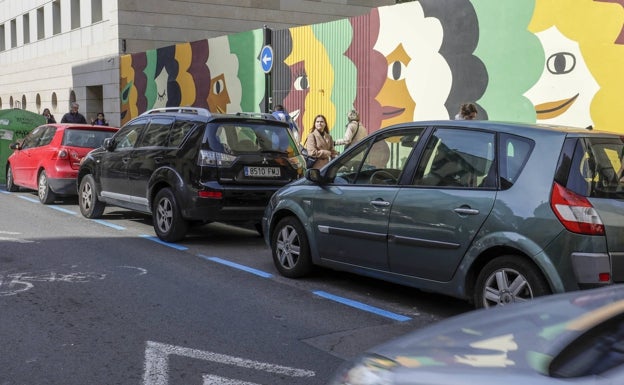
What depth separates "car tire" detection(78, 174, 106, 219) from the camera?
36.1 ft

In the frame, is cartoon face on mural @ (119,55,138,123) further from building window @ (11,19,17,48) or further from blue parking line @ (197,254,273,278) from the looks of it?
blue parking line @ (197,254,273,278)

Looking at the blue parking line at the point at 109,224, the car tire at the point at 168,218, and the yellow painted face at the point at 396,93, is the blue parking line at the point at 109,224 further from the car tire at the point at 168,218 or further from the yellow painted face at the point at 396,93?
the yellow painted face at the point at 396,93

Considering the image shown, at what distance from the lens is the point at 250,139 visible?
8930 millimetres

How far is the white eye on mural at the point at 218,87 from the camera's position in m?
19.2

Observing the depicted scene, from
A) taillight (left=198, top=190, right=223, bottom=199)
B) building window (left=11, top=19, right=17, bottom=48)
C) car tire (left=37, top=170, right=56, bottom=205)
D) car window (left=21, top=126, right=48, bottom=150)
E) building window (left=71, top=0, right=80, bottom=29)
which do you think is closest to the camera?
taillight (left=198, top=190, right=223, bottom=199)

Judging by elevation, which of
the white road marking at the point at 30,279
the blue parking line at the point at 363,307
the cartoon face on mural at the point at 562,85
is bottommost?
the blue parking line at the point at 363,307

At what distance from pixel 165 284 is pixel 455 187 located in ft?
9.79

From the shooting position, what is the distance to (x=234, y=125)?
28.9 ft

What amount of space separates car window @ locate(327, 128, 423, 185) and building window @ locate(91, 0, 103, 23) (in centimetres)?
2417

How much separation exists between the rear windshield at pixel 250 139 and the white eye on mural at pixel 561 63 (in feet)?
13.8

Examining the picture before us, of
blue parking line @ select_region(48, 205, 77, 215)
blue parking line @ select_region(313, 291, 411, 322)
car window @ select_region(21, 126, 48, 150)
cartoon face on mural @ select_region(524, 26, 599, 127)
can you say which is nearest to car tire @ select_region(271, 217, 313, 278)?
blue parking line @ select_region(313, 291, 411, 322)

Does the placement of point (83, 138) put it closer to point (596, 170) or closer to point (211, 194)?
point (211, 194)

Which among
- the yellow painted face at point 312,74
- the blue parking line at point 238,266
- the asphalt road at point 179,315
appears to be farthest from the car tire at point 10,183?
the blue parking line at point 238,266

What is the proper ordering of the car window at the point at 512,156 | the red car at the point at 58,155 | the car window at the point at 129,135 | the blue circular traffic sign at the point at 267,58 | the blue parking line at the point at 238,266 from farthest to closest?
the blue circular traffic sign at the point at 267,58
the red car at the point at 58,155
the car window at the point at 129,135
the blue parking line at the point at 238,266
the car window at the point at 512,156
